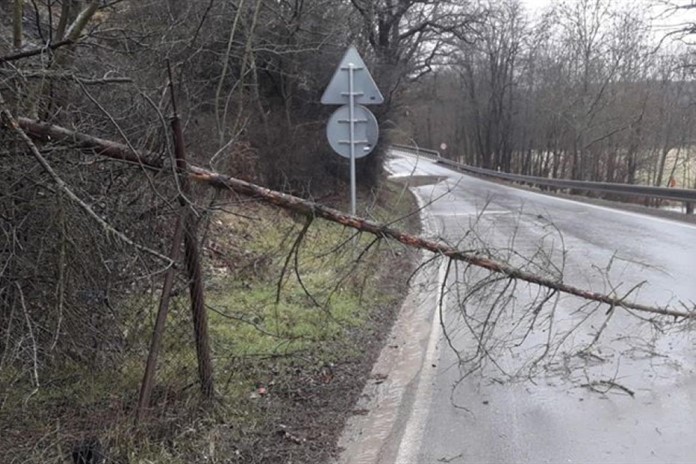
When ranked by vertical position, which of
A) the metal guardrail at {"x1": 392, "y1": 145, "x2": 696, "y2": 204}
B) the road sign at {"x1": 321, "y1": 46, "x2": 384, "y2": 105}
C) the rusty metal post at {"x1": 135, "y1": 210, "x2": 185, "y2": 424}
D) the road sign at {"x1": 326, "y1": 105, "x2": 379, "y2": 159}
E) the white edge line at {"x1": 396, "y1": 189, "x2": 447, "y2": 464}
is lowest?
the white edge line at {"x1": 396, "y1": 189, "x2": 447, "y2": 464}

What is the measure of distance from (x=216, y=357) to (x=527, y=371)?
2.71 metres

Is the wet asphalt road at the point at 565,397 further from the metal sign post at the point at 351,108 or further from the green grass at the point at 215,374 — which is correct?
the metal sign post at the point at 351,108

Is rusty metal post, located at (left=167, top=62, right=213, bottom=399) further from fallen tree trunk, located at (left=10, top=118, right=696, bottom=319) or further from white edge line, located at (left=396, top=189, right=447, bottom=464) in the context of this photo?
white edge line, located at (left=396, top=189, right=447, bottom=464)

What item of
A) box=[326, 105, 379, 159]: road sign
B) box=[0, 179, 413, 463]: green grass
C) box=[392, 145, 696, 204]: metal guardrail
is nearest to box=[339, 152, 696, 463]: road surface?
box=[0, 179, 413, 463]: green grass

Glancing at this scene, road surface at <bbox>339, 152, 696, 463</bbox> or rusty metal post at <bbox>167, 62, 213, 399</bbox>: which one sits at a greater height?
rusty metal post at <bbox>167, 62, 213, 399</bbox>

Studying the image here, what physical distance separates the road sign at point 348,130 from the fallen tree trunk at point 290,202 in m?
4.52

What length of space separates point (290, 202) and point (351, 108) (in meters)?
4.96

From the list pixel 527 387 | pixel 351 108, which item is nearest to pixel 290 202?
pixel 527 387

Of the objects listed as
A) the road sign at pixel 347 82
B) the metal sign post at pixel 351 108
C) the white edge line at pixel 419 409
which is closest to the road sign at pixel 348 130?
the metal sign post at pixel 351 108

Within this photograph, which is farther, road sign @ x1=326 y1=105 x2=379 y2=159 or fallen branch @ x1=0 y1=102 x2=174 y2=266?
road sign @ x1=326 y1=105 x2=379 y2=159

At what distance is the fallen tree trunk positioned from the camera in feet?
11.8

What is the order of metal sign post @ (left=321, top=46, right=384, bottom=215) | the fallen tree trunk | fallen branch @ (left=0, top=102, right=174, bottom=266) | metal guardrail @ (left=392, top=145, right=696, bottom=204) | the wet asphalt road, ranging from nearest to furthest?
fallen branch @ (left=0, top=102, right=174, bottom=266)
the fallen tree trunk
the wet asphalt road
metal sign post @ (left=321, top=46, right=384, bottom=215)
metal guardrail @ (left=392, top=145, right=696, bottom=204)

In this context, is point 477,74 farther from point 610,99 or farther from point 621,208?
point 621,208

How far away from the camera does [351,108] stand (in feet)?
28.9
